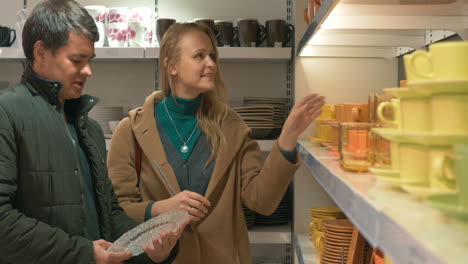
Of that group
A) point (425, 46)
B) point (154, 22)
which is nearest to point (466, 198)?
point (425, 46)

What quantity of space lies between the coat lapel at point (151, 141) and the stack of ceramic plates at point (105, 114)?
89cm

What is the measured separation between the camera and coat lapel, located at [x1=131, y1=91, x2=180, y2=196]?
7.41ft

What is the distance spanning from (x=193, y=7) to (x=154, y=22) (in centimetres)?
37

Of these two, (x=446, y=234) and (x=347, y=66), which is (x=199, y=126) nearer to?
(x=347, y=66)

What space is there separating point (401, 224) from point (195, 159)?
1.74m

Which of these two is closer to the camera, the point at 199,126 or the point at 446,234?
the point at 446,234

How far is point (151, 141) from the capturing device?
2.31 meters

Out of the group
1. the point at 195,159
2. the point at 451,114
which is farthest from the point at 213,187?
the point at 451,114

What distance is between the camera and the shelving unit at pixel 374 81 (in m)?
0.59

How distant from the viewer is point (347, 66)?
115 inches

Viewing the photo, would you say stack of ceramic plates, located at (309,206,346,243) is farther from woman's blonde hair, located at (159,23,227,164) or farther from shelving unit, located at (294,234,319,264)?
woman's blonde hair, located at (159,23,227,164)

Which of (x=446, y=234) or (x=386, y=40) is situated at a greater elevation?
(x=386, y=40)

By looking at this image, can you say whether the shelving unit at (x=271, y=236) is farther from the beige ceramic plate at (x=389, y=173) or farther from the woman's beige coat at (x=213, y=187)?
the beige ceramic plate at (x=389, y=173)

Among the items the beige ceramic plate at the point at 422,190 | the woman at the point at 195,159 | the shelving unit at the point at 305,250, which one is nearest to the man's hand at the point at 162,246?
the woman at the point at 195,159
